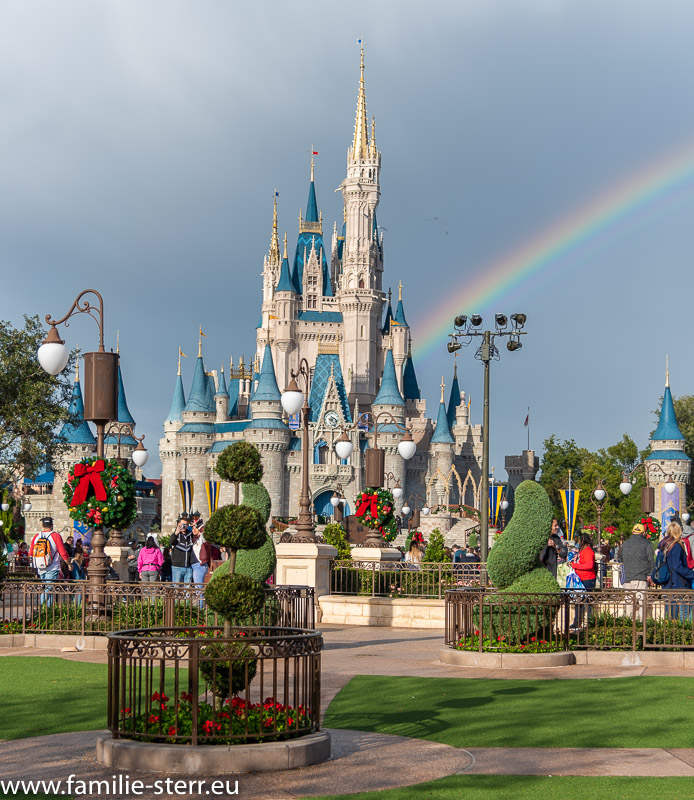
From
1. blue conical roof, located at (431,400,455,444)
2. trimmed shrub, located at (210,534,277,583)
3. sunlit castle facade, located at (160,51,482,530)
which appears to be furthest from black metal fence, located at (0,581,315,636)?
blue conical roof, located at (431,400,455,444)

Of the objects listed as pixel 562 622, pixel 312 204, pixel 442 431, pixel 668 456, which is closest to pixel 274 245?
pixel 312 204

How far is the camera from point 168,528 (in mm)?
92812

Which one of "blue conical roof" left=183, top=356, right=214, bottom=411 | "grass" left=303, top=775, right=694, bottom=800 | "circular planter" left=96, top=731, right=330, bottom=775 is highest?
"blue conical roof" left=183, top=356, right=214, bottom=411

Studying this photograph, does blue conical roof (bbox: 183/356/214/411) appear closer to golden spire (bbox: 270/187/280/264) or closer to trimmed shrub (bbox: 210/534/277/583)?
golden spire (bbox: 270/187/280/264)

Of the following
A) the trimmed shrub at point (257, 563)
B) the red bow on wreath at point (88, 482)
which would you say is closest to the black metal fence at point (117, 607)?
the trimmed shrub at point (257, 563)

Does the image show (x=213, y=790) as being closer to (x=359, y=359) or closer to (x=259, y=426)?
(x=259, y=426)

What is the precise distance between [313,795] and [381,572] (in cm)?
1540

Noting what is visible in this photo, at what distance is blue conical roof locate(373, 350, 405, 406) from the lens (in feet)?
326

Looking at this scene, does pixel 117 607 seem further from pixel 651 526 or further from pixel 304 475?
pixel 651 526

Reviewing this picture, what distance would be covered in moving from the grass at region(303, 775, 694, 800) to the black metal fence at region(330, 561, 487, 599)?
14.5 metres

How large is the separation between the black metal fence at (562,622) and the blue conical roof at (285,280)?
94061mm

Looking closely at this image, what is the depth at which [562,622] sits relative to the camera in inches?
571

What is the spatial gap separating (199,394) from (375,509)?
244ft

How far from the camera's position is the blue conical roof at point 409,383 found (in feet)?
364
